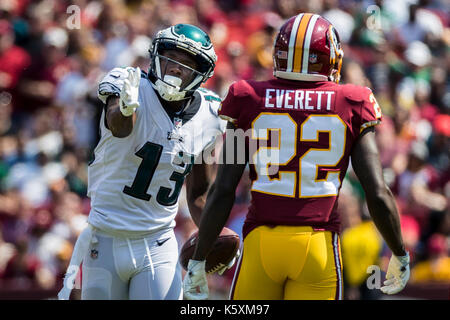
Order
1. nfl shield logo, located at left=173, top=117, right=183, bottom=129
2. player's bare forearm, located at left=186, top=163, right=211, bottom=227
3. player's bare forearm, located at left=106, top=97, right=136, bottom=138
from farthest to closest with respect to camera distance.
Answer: player's bare forearm, located at left=186, top=163, right=211, bottom=227, nfl shield logo, located at left=173, top=117, right=183, bottom=129, player's bare forearm, located at left=106, top=97, right=136, bottom=138

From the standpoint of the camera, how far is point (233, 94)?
3928 mm

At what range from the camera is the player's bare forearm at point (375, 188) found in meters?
3.84

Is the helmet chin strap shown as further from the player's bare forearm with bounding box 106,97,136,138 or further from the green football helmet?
the player's bare forearm with bounding box 106,97,136,138

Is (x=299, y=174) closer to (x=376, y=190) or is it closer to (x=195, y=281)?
(x=376, y=190)

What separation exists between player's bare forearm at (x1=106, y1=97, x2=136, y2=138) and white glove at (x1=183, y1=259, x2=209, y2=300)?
783mm

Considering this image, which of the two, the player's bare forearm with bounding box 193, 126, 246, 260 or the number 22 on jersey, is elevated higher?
the number 22 on jersey

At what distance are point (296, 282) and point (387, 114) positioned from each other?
226 inches

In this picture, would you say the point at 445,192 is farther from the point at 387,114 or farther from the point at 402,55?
the point at 402,55

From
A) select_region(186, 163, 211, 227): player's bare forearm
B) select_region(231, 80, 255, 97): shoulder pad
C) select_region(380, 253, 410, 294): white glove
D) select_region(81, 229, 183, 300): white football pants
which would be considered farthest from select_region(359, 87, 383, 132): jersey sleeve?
select_region(81, 229, 183, 300): white football pants

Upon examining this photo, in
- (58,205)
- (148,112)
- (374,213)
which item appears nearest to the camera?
(374,213)

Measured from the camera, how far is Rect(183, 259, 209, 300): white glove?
4.02 meters

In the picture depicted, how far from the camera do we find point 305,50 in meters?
3.96

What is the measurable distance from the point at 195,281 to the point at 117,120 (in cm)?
92

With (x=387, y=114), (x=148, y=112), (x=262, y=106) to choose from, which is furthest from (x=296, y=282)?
(x=387, y=114)
